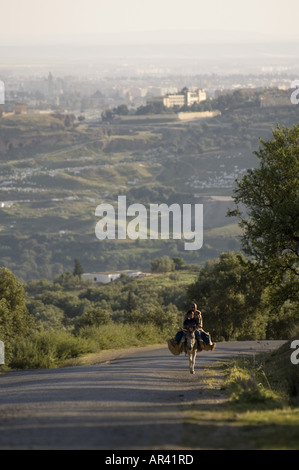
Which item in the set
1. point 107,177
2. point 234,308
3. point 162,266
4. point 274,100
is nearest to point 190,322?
point 234,308

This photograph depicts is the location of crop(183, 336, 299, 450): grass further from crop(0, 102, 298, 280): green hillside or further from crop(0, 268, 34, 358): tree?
crop(0, 102, 298, 280): green hillside

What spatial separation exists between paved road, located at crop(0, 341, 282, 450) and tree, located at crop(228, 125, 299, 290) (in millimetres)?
2962

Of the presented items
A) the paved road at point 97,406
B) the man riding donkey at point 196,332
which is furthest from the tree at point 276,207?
the man riding donkey at point 196,332

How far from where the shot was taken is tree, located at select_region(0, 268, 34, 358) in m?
25.8

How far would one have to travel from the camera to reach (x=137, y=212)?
135375 millimetres

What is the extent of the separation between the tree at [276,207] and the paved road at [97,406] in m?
2.96

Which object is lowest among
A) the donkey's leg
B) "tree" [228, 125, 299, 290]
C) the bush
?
the bush

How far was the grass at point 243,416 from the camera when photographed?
327 inches

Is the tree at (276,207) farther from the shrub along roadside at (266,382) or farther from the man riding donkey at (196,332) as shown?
the man riding donkey at (196,332)

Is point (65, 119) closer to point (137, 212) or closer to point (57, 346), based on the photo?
point (137, 212)

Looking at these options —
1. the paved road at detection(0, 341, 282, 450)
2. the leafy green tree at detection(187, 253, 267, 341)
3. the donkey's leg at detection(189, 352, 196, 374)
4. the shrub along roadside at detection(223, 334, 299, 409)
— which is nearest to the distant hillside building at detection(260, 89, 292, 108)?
the leafy green tree at detection(187, 253, 267, 341)

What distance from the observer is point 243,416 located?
31.1 feet

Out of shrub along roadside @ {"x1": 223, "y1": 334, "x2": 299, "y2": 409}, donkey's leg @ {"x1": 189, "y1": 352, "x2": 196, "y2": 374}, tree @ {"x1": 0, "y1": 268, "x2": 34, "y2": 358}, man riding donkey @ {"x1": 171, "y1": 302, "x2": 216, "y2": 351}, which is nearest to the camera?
shrub along roadside @ {"x1": 223, "y1": 334, "x2": 299, "y2": 409}

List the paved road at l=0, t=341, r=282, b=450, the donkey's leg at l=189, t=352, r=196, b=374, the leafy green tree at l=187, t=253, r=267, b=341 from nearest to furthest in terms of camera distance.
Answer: the paved road at l=0, t=341, r=282, b=450
the donkey's leg at l=189, t=352, r=196, b=374
the leafy green tree at l=187, t=253, r=267, b=341
